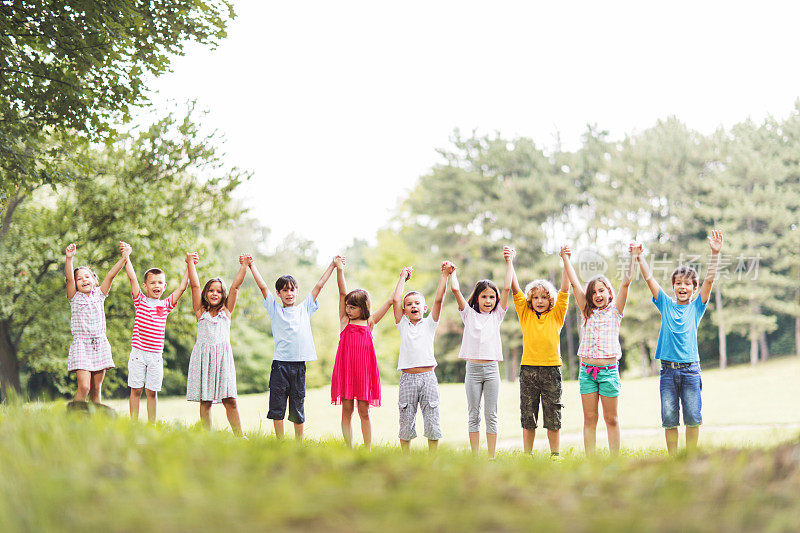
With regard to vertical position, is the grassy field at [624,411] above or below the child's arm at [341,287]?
below

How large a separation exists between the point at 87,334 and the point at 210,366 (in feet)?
6.17

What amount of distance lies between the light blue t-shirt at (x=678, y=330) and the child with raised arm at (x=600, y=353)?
45 cm

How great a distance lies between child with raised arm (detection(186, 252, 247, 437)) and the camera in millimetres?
7469

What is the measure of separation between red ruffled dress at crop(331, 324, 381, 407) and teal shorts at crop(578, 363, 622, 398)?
2185mm

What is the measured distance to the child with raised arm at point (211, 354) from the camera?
7469 mm

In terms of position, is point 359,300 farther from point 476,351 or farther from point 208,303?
point 208,303

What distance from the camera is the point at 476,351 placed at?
23.4 ft

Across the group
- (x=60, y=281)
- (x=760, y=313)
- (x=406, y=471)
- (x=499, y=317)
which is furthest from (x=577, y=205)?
(x=406, y=471)

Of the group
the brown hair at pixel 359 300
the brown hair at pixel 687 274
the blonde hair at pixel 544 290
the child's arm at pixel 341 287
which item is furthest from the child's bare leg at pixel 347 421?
the brown hair at pixel 687 274

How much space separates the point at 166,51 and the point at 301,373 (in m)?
6.46

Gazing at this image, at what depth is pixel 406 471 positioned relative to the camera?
132 inches

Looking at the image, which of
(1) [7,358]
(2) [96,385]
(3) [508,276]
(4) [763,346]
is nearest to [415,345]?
(3) [508,276]

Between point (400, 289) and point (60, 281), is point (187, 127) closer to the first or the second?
point (60, 281)
